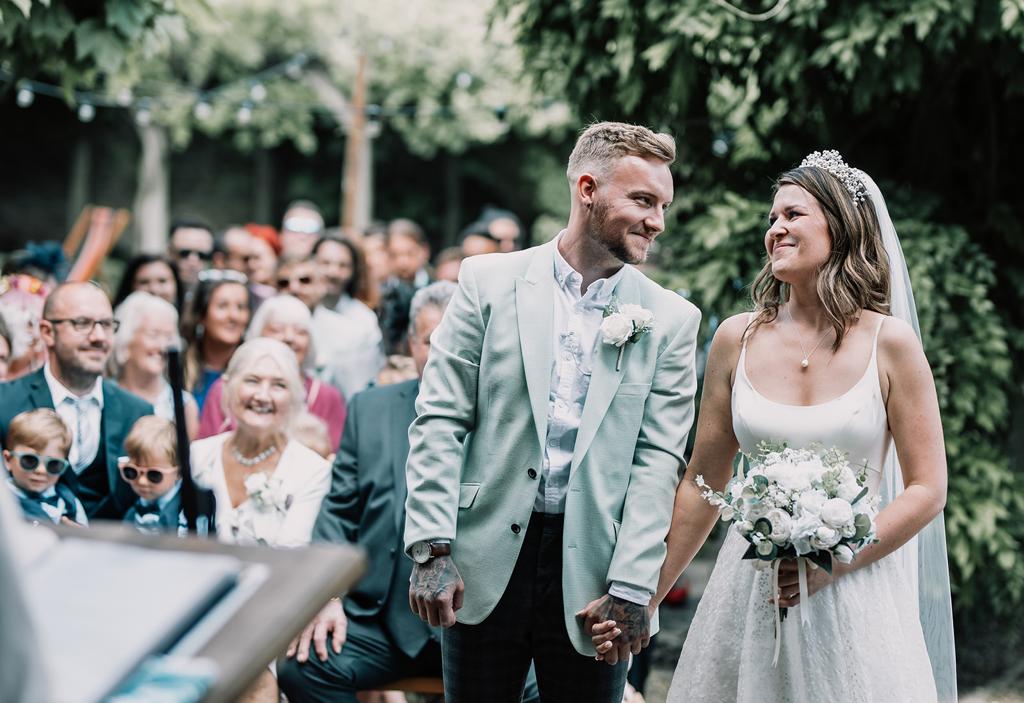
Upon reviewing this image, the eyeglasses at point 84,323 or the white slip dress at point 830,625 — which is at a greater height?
the eyeglasses at point 84,323

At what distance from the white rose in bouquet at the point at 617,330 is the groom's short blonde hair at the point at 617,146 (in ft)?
1.38

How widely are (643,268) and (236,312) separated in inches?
91.1

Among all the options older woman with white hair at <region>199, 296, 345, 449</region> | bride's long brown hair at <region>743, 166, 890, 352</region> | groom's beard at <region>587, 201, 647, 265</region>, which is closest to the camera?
groom's beard at <region>587, 201, 647, 265</region>

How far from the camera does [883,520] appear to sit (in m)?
3.48

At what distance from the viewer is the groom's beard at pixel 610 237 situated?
3371mm

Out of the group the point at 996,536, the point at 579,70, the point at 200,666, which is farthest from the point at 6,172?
the point at 200,666

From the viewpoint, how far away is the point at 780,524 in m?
3.32

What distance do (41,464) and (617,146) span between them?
8.85 ft

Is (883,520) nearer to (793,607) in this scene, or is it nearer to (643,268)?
(793,607)

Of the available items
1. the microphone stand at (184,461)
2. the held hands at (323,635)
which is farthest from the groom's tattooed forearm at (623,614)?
the held hands at (323,635)

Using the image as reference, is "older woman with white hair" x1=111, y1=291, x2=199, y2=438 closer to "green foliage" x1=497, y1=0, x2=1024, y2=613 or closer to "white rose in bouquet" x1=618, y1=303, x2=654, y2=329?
"green foliage" x1=497, y1=0, x2=1024, y2=613

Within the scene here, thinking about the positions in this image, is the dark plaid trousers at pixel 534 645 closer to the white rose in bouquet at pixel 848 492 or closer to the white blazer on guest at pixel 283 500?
the white rose in bouquet at pixel 848 492

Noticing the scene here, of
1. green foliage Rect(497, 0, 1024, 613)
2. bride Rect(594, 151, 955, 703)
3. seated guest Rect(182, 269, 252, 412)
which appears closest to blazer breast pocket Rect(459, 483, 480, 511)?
bride Rect(594, 151, 955, 703)

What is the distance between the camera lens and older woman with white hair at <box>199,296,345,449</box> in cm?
606
